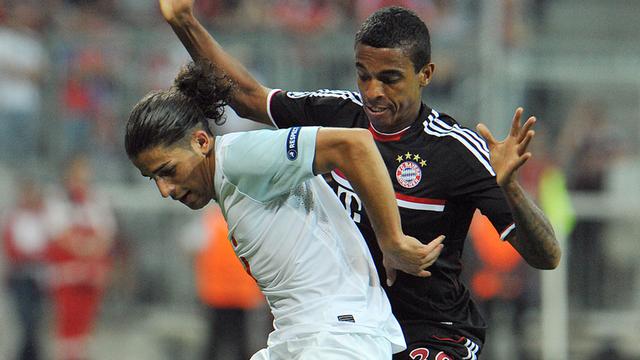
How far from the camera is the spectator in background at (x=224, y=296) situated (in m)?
10.0

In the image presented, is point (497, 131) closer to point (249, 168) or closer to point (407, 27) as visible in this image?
point (407, 27)

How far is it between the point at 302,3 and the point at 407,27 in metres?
7.54

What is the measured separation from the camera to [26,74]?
1075 cm

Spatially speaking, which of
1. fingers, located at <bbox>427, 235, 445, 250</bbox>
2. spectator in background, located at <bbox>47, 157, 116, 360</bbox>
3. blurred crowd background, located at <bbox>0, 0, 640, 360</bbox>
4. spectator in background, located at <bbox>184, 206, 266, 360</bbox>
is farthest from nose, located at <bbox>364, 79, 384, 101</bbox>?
Result: spectator in background, located at <bbox>47, 157, 116, 360</bbox>

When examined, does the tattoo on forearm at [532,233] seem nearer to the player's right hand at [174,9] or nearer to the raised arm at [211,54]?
the raised arm at [211,54]

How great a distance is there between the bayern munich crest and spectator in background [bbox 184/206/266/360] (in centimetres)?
599

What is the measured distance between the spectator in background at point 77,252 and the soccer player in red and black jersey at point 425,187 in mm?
6938

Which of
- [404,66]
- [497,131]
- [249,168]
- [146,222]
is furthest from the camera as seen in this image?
[146,222]

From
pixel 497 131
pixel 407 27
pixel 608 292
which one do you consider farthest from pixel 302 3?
pixel 407 27

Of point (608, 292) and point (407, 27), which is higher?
point (407, 27)

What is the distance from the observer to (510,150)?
12.4ft

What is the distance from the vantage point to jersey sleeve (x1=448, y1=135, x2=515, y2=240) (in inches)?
157

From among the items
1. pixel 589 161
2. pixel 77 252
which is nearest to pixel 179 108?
pixel 77 252

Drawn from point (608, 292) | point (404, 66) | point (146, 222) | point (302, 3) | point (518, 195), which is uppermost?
point (302, 3)
